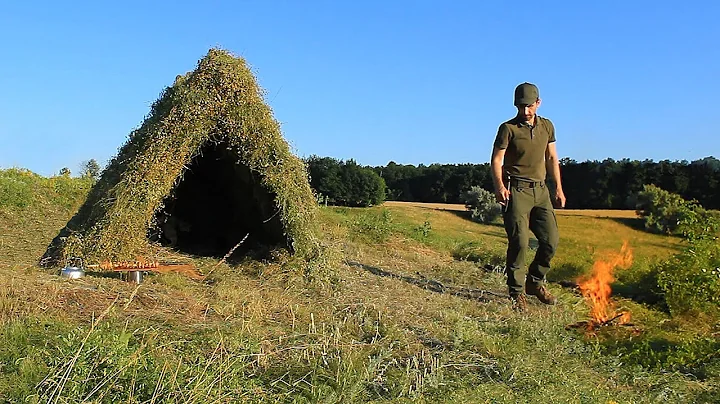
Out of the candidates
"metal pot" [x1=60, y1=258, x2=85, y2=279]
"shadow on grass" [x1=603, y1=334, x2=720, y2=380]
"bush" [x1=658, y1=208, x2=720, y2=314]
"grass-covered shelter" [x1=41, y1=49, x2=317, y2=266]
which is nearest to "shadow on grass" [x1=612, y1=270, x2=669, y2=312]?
"bush" [x1=658, y1=208, x2=720, y2=314]

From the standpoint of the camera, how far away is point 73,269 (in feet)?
18.8

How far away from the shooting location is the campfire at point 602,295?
5.49 meters

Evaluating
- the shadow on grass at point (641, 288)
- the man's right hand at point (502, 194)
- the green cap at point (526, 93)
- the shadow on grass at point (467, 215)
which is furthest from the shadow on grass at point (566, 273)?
the shadow on grass at point (467, 215)

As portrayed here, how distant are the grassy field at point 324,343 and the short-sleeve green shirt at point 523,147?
1239mm

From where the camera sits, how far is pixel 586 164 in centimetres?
2780

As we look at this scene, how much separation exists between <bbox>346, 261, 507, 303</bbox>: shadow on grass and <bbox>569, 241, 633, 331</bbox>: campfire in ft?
2.87

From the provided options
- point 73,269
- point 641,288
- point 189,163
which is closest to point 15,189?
point 189,163

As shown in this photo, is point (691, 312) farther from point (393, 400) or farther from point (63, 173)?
point (63, 173)

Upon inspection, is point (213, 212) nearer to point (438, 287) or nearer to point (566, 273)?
point (438, 287)

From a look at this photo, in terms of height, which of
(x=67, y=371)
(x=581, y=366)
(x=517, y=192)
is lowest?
(x=581, y=366)

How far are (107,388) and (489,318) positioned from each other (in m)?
3.35

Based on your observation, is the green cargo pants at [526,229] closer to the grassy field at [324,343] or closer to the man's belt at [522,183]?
the man's belt at [522,183]

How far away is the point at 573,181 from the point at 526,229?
76.8 ft

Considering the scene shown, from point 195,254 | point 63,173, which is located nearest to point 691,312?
point 195,254
